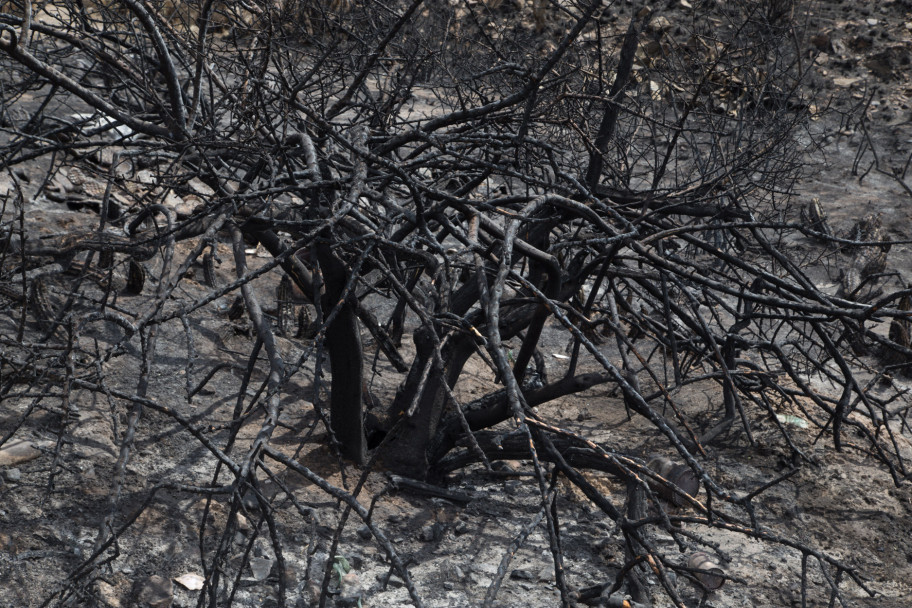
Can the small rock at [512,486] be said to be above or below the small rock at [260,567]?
above

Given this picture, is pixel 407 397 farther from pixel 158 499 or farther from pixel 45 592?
pixel 45 592

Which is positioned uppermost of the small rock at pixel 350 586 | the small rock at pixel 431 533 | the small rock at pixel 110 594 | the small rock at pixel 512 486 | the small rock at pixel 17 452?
the small rock at pixel 512 486

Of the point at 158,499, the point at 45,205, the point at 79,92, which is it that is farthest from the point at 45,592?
the point at 45,205

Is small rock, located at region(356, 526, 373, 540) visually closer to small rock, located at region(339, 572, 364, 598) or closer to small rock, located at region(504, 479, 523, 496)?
small rock, located at region(339, 572, 364, 598)

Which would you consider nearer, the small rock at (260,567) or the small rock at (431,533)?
the small rock at (260,567)

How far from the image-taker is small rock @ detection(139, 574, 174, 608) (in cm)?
278

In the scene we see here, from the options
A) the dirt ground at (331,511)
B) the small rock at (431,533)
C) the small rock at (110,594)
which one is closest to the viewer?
the small rock at (110,594)

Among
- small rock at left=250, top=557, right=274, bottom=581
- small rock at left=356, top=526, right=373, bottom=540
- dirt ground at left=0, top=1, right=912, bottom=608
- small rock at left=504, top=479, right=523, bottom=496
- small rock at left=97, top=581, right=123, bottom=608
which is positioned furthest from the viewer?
small rock at left=504, top=479, right=523, bottom=496

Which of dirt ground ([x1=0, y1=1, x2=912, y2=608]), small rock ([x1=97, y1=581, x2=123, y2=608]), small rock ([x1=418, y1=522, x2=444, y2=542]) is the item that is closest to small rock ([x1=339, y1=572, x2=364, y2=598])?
dirt ground ([x1=0, y1=1, x2=912, y2=608])

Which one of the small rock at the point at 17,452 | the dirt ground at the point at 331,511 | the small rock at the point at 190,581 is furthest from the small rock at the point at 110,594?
the small rock at the point at 17,452

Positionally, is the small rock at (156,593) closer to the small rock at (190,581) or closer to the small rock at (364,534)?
the small rock at (190,581)

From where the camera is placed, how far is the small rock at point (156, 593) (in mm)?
2779

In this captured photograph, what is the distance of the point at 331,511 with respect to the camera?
362 centimetres

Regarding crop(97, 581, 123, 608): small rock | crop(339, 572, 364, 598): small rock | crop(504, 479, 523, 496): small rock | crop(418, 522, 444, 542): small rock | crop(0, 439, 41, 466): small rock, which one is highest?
crop(504, 479, 523, 496): small rock
